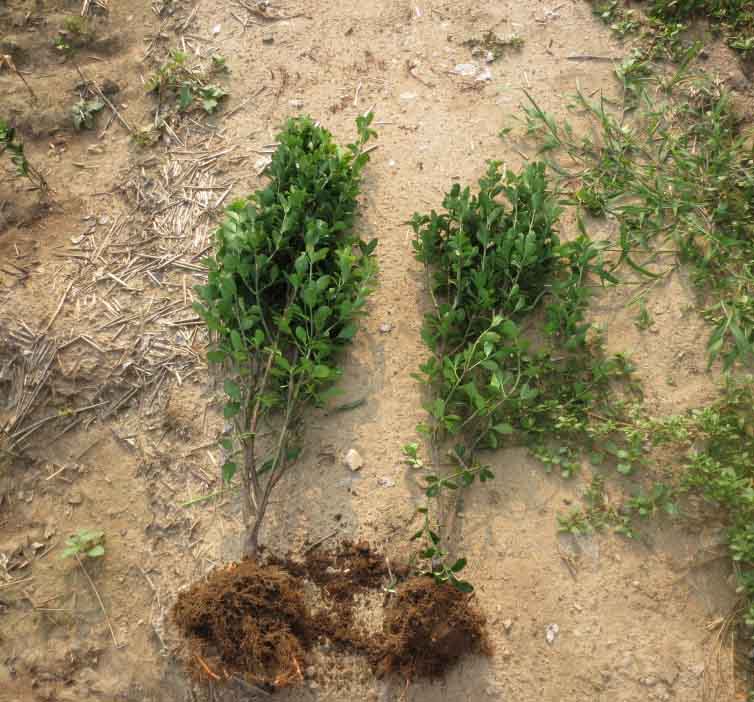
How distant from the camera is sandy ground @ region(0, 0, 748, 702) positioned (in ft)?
9.14

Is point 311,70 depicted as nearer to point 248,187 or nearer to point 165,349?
point 248,187

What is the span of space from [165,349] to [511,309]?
182 cm

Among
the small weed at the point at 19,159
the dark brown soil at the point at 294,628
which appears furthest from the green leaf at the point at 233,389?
the small weed at the point at 19,159

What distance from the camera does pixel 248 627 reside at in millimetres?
2584

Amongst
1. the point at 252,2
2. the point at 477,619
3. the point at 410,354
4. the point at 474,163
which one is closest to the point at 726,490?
the point at 477,619

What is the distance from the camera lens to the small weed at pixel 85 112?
4090 mm

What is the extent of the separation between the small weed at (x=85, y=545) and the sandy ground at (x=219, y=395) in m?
0.05

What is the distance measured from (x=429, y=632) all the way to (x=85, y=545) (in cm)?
167

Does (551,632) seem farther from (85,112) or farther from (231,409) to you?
(85,112)

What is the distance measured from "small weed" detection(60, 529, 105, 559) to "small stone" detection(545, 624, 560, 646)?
2066 mm

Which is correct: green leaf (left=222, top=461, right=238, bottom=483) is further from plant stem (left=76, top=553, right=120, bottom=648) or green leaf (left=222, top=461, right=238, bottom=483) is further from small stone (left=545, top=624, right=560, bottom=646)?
small stone (left=545, top=624, right=560, bottom=646)

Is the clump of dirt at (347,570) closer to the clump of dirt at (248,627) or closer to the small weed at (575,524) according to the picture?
the clump of dirt at (248,627)

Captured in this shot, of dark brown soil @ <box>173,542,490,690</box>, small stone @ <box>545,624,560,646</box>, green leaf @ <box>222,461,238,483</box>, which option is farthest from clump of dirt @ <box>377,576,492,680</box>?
green leaf @ <box>222,461,238,483</box>

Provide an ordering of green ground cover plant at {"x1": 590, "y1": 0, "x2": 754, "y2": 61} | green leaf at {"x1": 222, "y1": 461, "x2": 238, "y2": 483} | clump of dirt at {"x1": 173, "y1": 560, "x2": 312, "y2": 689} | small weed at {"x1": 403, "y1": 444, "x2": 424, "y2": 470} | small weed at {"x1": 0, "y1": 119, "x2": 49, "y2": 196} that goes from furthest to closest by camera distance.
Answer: green ground cover plant at {"x1": 590, "y1": 0, "x2": 754, "y2": 61} < small weed at {"x1": 0, "y1": 119, "x2": 49, "y2": 196} < small weed at {"x1": 403, "y1": 444, "x2": 424, "y2": 470} < green leaf at {"x1": 222, "y1": 461, "x2": 238, "y2": 483} < clump of dirt at {"x1": 173, "y1": 560, "x2": 312, "y2": 689}
